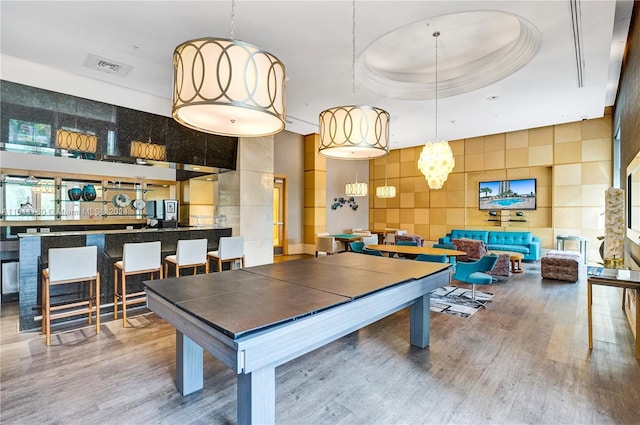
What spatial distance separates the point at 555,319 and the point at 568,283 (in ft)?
8.47

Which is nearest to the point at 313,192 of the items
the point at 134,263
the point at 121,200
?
the point at 121,200

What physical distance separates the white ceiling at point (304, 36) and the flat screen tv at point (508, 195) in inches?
126

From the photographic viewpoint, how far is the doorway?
945 cm

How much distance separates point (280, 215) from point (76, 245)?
19.6 feet

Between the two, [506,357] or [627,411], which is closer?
[627,411]

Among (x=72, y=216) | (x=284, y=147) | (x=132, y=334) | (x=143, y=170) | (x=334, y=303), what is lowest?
(x=132, y=334)

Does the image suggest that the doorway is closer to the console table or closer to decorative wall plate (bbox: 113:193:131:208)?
decorative wall plate (bbox: 113:193:131:208)

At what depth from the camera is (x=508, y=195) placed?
9000mm

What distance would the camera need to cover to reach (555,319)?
12.6 ft

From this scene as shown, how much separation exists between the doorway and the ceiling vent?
5.22 metres

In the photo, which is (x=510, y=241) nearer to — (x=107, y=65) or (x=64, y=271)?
(x=64, y=271)

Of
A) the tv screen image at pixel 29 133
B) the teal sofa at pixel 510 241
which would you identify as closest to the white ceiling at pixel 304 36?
the tv screen image at pixel 29 133

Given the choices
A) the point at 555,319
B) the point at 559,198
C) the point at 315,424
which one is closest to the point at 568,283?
the point at 555,319

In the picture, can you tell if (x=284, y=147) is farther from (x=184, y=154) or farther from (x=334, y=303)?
(x=334, y=303)
